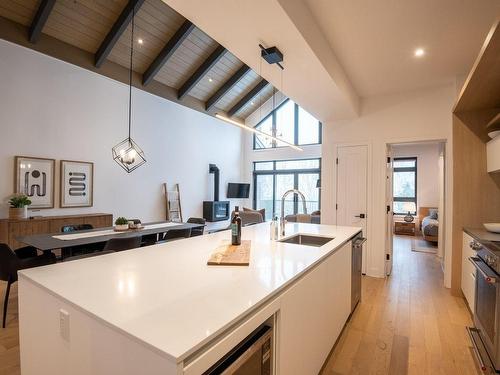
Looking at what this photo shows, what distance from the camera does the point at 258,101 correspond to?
8.97 metres

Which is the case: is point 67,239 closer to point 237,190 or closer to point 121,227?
point 121,227

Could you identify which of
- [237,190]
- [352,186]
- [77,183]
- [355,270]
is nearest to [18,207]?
[77,183]

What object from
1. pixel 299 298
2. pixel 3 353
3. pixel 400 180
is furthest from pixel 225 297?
pixel 400 180

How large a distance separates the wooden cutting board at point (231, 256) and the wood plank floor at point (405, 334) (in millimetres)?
1133

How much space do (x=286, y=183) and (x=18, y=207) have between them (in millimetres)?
6809

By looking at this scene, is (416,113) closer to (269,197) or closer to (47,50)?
(269,197)

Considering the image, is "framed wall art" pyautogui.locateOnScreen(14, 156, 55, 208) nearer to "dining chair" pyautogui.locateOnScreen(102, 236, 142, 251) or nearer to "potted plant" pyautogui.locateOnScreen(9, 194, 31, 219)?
"potted plant" pyautogui.locateOnScreen(9, 194, 31, 219)

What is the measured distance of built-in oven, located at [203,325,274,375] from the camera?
0.92 metres

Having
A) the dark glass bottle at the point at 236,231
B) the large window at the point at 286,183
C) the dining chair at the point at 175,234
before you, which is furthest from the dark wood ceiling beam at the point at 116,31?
the large window at the point at 286,183

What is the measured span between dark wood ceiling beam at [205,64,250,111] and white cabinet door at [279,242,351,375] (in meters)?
6.01

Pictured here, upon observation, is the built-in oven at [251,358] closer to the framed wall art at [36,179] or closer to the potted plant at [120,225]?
the potted plant at [120,225]

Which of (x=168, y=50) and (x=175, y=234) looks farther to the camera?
(x=168, y=50)

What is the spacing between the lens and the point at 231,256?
67.9 inches

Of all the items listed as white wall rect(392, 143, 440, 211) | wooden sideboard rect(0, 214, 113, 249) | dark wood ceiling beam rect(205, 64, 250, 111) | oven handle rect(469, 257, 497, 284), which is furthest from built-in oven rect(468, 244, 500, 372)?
white wall rect(392, 143, 440, 211)
